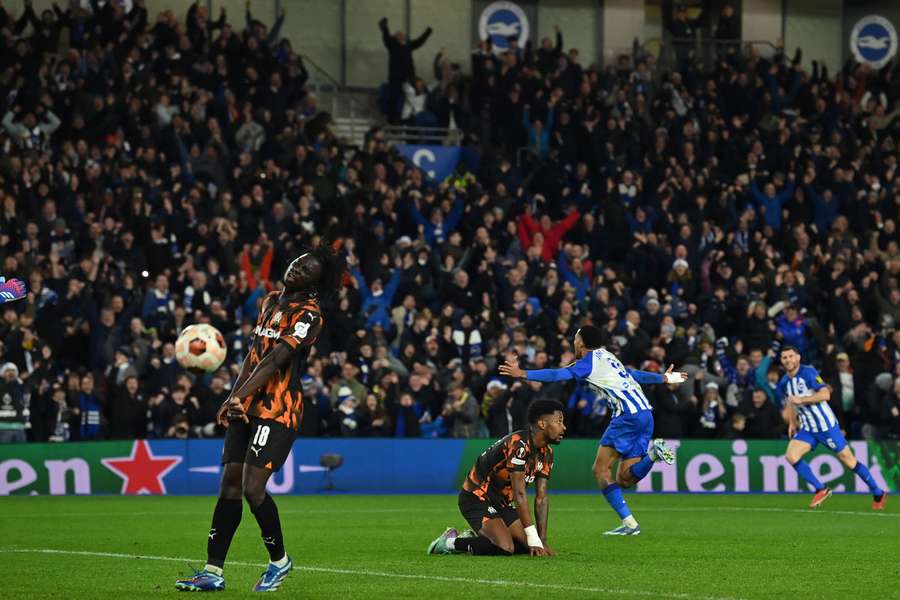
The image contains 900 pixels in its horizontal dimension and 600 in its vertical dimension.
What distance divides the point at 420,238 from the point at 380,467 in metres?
5.32

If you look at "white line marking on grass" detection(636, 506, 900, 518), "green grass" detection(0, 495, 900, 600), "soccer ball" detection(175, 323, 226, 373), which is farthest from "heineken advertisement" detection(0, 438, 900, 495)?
"soccer ball" detection(175, 323, 226, 373)

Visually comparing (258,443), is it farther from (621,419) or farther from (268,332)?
(621,419)

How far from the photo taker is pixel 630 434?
15984 mm

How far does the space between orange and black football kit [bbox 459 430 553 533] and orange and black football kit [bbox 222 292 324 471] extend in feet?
11.1

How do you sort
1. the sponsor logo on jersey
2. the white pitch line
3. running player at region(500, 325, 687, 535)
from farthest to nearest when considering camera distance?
the white pitch line → running player at region(500, 325, 687, 535) → the sponsor logo on jersey

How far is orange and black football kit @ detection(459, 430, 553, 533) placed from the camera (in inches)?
512

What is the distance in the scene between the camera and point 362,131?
3453 cm

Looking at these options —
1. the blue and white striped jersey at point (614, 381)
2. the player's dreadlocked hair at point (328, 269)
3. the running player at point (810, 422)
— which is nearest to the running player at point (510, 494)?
the blue and white striped jersey at point (614, 381)

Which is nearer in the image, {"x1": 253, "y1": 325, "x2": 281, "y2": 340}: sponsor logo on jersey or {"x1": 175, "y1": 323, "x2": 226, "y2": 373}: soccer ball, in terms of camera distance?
{"x1": 253, "y1": 325, "x2": 281, "y2": 340}: sponsor logo on jersey

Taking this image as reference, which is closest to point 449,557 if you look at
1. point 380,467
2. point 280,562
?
point 280,562

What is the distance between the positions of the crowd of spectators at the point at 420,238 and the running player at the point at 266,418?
13248 millimetres

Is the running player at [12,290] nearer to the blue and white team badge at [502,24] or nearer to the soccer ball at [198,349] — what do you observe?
the soccer ball at [198,349]

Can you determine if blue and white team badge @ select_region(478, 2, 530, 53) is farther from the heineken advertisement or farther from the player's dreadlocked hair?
the player's dreadlocked hair

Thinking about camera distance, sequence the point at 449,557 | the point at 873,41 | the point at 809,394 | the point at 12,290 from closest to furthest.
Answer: the point at 12,290, the point at 449,557, the point at 809,394, the point at 873,41
